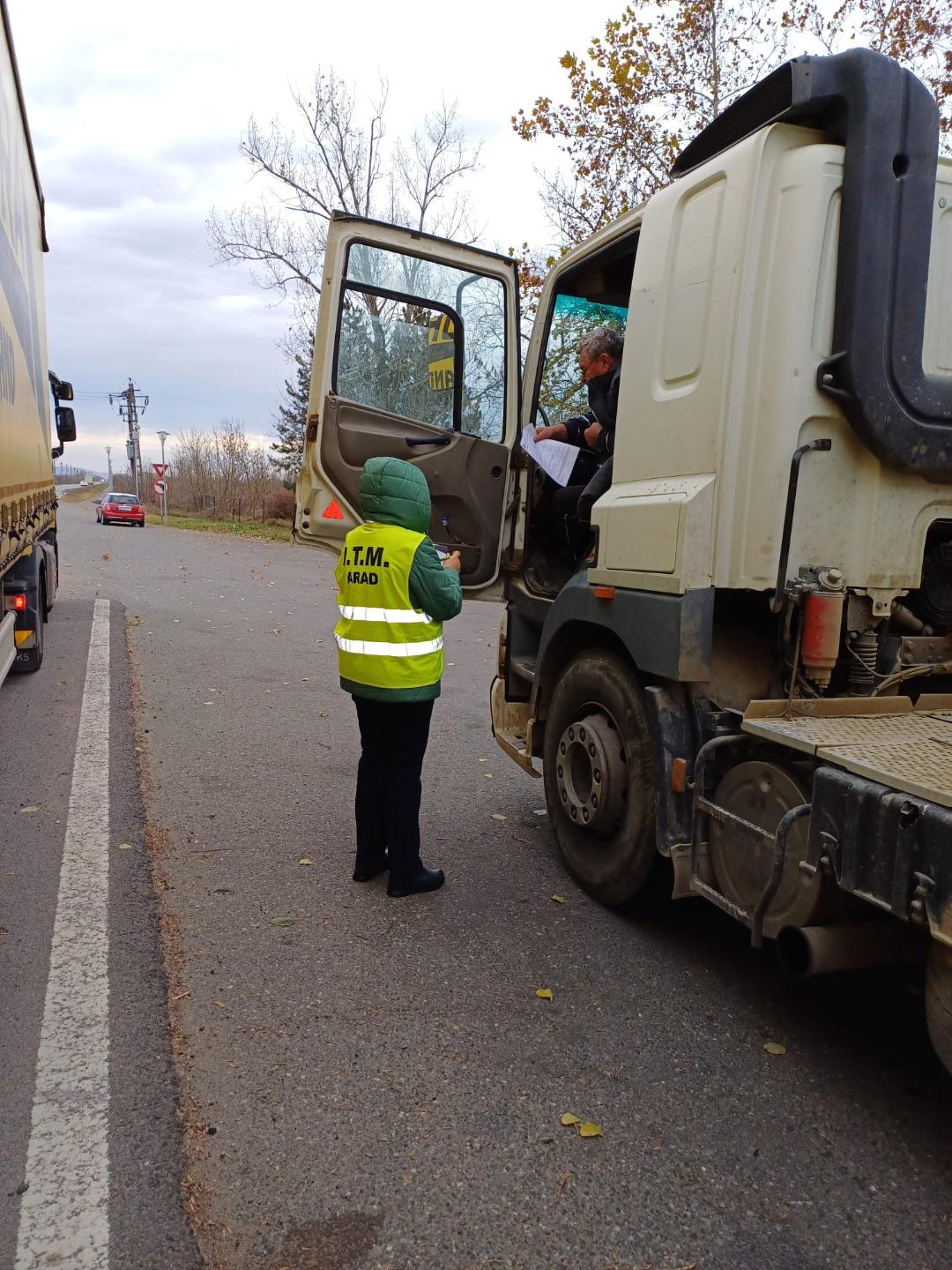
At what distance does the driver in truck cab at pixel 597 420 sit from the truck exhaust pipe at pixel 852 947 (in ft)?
6.61

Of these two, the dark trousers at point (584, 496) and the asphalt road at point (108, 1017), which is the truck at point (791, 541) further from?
the asphalt road at point (108, 1017)

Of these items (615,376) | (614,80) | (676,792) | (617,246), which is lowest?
(676,792)

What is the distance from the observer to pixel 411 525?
3666 mm

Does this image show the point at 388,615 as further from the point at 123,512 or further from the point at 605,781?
the point at 123,512

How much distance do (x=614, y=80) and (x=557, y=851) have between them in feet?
60.1

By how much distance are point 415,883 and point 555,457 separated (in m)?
2.05

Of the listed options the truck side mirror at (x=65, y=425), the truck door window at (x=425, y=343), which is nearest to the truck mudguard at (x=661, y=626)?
the truck door window at (x=425, y=343)

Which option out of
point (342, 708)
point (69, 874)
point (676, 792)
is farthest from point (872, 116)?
point (342, 708)

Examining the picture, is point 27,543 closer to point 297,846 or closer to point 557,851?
point 297,846

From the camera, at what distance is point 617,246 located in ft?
12.9

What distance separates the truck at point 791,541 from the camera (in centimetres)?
245

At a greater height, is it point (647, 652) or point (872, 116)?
point (872, 116)

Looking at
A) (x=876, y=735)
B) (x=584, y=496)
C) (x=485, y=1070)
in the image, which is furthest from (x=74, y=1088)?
(x=584, y=496)

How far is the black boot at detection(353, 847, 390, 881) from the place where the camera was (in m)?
4.00
